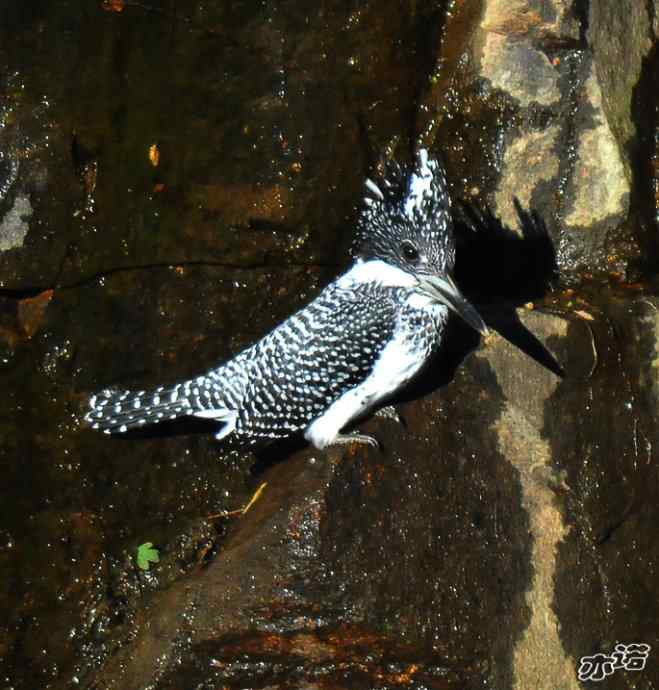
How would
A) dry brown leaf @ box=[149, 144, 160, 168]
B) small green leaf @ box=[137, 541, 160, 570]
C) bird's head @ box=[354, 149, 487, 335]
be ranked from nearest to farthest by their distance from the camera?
bird's head @ box=[354, 149, 487, 335], dry brown leaf @ box=[149, 144, 160, 168], small green leaf @ box=[137, 541, 160, 570]

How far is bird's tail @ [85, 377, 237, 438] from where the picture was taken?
12.1 ft

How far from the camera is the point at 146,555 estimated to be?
3990 millimetres

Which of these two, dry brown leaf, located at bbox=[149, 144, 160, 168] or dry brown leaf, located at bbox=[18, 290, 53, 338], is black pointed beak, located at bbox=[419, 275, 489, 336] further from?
dry brown leaf, located at bbox=[18, 290, 53, 338]

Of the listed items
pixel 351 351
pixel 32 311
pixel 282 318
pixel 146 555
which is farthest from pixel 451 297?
pixel 146 555

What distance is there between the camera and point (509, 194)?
182 inches

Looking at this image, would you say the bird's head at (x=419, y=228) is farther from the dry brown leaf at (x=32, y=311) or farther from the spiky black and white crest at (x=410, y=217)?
the dry brown leaf at (x=32, y=311)

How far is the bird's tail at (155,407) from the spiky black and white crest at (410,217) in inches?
31.5

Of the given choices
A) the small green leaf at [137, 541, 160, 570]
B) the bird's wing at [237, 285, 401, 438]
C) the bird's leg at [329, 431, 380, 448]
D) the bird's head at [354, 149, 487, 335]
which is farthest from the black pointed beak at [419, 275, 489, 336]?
the small green leaf at [137, 541, 160, 570]

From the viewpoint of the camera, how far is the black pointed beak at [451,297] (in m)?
3.53

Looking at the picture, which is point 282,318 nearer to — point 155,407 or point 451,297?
point 155,407

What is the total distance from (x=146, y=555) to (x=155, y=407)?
2.00 feet

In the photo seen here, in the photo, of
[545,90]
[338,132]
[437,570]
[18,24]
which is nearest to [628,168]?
[545,90]

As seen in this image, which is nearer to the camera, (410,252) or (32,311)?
(32,311)

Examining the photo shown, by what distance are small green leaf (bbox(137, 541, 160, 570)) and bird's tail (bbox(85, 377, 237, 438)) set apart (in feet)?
1.56
